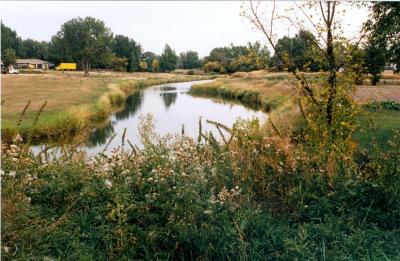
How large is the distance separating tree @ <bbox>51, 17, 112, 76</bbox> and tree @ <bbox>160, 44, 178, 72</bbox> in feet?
29.3

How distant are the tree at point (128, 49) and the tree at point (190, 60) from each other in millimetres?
15507

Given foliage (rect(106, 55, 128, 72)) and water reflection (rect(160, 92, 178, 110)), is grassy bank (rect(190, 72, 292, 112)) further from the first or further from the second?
foliage (rect(106, 55, 128, 72))

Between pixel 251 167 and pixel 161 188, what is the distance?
1301 mm

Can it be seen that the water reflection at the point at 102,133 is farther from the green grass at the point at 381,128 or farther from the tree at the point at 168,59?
the tree at the point at 168,59

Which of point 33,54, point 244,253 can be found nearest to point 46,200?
point 244,253

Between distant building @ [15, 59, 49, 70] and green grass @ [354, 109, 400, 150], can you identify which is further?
distant building @ [15, 59, 49, 70]

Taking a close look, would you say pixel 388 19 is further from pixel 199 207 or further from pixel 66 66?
pixel 66 66

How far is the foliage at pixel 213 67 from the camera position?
61438 mm

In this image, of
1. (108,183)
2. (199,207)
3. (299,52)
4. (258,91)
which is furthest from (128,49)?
(199,207)

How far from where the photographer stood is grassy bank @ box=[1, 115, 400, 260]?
12.3 feet

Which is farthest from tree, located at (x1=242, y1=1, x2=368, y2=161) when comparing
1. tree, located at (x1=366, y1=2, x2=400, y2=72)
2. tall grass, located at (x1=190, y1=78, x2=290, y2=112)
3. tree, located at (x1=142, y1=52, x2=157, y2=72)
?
tree, located at (x1=142, y1=52, x2=157, y2=72)

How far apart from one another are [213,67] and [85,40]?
18402 mm

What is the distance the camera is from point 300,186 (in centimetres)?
455

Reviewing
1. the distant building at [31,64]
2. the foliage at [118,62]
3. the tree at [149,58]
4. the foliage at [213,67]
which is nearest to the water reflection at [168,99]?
the foliage at [118,62]
